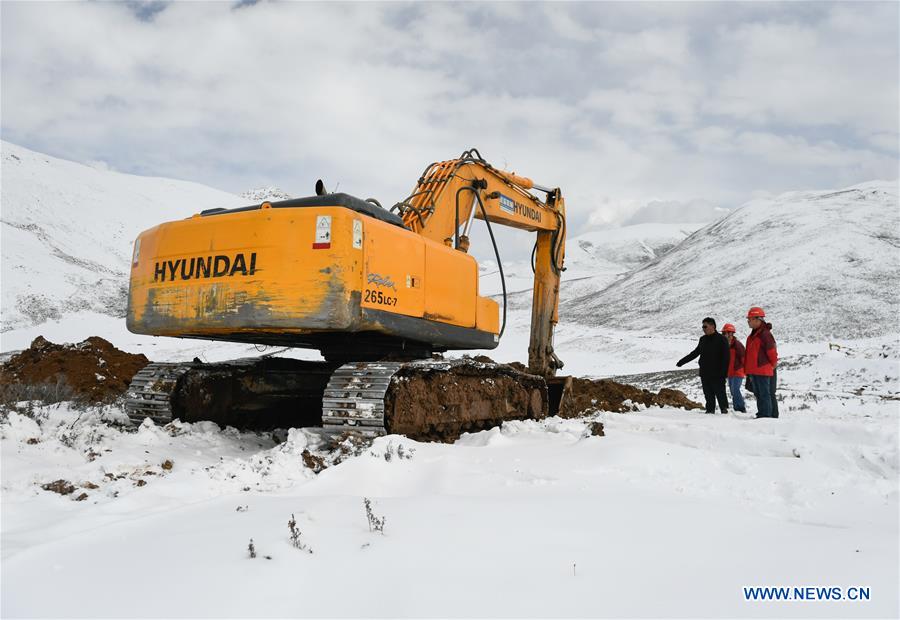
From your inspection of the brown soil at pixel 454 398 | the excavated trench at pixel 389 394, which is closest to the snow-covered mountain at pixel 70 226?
the excavated trench at pixel 389 394

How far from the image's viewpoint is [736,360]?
1038 cm

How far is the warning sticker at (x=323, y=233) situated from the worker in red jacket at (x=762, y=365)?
19.4 feet

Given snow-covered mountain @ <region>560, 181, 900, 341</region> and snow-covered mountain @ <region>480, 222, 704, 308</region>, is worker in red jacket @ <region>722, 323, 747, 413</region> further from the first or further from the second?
snow-covered mountain @ <region>480, 222, 704, 308</region>

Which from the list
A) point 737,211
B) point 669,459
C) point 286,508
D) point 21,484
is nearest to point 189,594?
point 286,508

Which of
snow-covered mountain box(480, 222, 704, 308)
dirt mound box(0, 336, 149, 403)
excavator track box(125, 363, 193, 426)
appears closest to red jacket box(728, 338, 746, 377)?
excavator track box(125, 363, 193, 426)

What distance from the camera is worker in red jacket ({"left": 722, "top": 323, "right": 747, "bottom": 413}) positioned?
987 centimetres

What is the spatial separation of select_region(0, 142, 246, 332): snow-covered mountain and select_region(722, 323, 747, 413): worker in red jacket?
3752cm

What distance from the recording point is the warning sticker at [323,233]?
5.27 metres

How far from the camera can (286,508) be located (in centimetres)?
343

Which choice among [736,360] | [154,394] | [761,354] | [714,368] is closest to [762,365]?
[761,354]

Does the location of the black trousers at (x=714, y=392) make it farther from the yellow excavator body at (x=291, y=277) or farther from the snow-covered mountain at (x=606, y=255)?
the snow-covered mountain at (x=606, y=255)

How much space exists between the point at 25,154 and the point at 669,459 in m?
95.3

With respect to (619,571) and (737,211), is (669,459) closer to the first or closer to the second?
(619,571)

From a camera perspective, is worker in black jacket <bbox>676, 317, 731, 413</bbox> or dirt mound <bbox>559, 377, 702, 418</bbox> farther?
dirt mound <bbox>559, 377, 702, 418</bbox>
